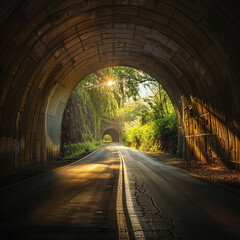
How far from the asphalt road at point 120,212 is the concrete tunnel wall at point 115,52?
15.6ft

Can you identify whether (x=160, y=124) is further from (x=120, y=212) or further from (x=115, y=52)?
(x=120, y=212)

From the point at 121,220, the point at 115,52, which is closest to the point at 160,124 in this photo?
the point at 115,52

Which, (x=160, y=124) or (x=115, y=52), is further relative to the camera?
(x=160, y=124)

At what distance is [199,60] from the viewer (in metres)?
12.7

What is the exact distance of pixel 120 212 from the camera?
4.84 metres

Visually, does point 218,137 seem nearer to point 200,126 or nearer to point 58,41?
point 200,126

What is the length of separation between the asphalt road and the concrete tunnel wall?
15.6ft

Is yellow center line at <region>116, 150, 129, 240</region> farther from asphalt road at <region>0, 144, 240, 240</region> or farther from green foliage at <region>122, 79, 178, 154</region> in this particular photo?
green foliage at <region>122, 79, 178, 154</region>

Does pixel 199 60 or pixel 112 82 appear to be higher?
pixel 112 82

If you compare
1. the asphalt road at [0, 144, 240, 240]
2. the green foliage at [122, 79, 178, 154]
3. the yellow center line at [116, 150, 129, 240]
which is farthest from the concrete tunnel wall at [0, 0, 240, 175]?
the yellow center line at [116, 150, 129, 240]

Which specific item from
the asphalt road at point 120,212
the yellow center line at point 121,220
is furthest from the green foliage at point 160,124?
the yellow center line at point 121,220

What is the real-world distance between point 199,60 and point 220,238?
10.8 m

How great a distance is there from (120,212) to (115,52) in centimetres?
1545

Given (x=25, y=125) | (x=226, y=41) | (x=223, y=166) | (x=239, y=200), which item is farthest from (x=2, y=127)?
(x=223, y=166)
